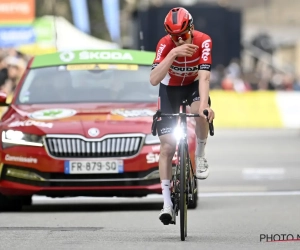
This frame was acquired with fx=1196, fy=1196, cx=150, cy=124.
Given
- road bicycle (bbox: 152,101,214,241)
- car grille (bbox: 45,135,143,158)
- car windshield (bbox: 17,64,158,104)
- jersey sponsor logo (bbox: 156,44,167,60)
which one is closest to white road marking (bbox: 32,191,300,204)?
car windshield (bbox: 17,64,158,104)

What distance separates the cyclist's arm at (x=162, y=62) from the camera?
923 centimetres

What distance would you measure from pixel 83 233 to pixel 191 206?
8.83 feet

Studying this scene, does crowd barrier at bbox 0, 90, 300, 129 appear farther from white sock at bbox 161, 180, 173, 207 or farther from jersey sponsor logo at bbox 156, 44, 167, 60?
jersey sponsor logo at bbox 156, 44, 167, 60

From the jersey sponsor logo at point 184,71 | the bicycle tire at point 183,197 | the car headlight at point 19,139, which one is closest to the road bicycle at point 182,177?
the bicycle tire at point 183,197

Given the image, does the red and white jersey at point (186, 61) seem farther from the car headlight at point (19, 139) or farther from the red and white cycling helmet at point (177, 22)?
the car headlight at point (19, 139)

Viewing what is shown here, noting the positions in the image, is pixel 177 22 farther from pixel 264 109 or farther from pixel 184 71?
pixel 264 109

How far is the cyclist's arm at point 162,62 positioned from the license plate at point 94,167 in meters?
2.47

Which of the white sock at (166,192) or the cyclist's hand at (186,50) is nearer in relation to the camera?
the cyclist's hand at (186,50)

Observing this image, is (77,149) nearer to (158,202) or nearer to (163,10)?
(158,202)

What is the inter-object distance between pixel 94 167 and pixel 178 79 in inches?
85.6

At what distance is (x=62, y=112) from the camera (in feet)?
40.4

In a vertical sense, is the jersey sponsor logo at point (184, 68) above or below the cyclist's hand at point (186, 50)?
below

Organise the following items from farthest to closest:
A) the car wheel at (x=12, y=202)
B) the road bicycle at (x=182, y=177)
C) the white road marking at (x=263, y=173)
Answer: the white road marking at (x=263, y=173)
the car wheel at (x=12, y=202)
the road bicycle at (x=182, y=177)

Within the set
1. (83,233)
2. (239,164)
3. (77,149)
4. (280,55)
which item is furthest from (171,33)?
(280,55)
